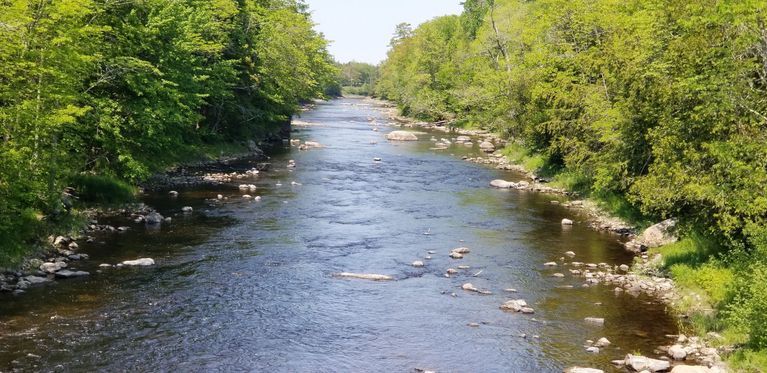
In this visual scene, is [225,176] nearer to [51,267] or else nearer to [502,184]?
[502,184]

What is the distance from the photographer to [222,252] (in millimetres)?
26344

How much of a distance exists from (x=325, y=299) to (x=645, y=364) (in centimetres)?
1028

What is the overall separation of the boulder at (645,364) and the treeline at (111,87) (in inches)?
804

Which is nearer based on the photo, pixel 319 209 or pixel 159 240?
pixel 159 240

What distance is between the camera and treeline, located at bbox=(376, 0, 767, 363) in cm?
1870

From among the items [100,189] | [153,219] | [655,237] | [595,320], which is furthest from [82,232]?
[655,237]

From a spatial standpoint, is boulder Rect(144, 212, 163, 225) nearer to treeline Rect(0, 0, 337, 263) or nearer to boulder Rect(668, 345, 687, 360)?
treeline Rect(0, 0, 337, 263)

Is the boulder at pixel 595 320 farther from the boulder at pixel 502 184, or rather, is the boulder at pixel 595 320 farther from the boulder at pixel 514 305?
the boulder at pixel 502 184

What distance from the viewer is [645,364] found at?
54.5 ft

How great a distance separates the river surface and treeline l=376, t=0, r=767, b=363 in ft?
11.4

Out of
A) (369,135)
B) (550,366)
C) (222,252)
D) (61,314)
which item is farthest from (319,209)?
(369,135)

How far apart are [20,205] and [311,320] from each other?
1245 cm

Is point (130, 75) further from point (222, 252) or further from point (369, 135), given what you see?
point (369, 135)

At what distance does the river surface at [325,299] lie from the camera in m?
17.1
